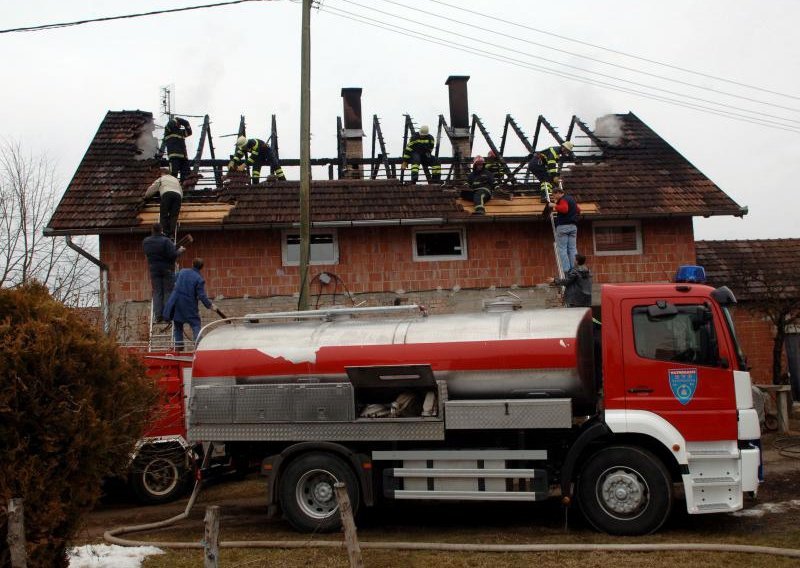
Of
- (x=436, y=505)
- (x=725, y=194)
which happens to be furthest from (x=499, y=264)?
(x=436, y=505)

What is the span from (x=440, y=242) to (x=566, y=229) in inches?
110

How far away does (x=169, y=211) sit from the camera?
14922 mm

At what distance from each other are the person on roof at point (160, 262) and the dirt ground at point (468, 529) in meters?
3.81

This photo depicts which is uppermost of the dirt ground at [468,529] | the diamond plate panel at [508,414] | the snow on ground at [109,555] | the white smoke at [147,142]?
the white smoke at [147,142]

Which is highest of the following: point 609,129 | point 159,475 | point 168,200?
point 609,129

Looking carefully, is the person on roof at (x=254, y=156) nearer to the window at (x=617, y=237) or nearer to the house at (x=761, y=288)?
the window at (x=617, y=237)

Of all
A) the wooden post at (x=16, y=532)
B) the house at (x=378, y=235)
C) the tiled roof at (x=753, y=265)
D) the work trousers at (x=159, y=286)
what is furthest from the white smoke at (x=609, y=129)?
the wooden post at (x=16, y=532)

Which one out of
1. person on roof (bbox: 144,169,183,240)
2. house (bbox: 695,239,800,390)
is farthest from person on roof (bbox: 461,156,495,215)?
house (bbox: 695,239,800,390)

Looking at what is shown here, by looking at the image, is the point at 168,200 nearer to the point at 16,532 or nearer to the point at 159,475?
the point at 159,475

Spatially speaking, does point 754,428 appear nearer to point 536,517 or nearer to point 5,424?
Answer: point 536,517

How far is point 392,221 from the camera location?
1582 cm

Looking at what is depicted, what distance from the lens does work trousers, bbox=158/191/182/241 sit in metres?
14.8

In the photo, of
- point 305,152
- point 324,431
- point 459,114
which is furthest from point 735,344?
point 459,114

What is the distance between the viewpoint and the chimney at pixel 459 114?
67.7 feet
